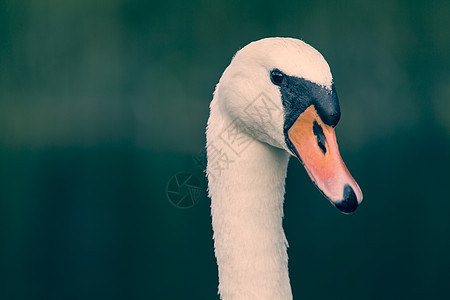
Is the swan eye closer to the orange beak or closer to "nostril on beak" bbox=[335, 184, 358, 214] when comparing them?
the orange beak

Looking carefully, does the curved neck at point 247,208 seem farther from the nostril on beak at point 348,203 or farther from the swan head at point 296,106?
the nostril on beak at point 348,203

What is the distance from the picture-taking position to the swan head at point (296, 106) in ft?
2.98

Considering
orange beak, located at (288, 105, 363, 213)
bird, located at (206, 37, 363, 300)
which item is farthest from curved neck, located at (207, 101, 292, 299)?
orange beak, located at (288, 105, 363, 213)

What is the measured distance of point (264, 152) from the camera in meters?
1.04

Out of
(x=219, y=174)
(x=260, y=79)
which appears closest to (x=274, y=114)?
A: (x=260, y=79)

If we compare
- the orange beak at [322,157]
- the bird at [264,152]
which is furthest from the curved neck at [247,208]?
the orange beak at [322,157]

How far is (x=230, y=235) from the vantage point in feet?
3.59

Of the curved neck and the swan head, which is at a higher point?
the swan head

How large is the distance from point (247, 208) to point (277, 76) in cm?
25

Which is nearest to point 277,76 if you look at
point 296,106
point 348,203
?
point 296,106

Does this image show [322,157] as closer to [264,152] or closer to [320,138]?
[320,138]

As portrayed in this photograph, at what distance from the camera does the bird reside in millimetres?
922

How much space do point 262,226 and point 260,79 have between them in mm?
268

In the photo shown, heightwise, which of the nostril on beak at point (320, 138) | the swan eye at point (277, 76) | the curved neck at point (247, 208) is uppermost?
the swan eye at point (277, 76)
